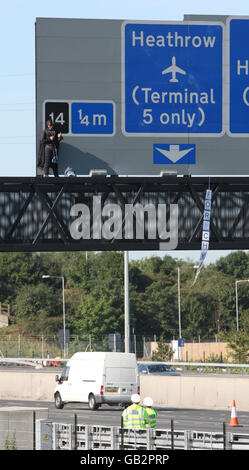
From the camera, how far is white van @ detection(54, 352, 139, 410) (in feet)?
136

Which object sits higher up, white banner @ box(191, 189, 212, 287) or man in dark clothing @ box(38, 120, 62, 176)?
man in dark clothing @ box(38, 120, 62, 176)

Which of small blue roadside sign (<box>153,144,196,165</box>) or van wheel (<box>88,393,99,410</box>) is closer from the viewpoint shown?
small blue roadside sign (<box>153,144,196,165</box>)

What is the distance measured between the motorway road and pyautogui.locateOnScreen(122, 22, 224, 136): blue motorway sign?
10.9 m

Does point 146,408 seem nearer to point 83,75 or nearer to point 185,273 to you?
point 83,75

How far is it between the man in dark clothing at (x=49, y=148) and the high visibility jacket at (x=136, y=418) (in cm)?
605

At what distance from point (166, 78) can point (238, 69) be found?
1.72 meters

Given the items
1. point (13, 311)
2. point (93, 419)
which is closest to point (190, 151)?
point (93, 419)

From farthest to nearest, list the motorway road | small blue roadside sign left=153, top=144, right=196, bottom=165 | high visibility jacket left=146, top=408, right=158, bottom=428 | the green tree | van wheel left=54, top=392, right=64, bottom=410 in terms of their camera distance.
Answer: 1. the green tree
2. van wheel left=54, top=392, right=64, bottom=410
3. the motorway road
4. small blue roadside sign left=153, top=144, right=196, bottom=165
5. high visibility jacket left=146, top=408, right=158, bottom=428

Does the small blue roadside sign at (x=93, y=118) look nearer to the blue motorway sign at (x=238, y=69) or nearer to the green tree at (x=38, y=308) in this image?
the blue motorway sign at (x=238, y=69)

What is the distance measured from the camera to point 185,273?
166 metres

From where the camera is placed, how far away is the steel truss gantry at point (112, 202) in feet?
77.7

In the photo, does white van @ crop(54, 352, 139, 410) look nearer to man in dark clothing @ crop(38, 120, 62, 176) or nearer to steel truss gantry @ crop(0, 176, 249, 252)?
steel truss gantry @ crop(0, 176, 249, 252)

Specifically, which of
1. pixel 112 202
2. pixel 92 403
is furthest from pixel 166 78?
pixel 92 403

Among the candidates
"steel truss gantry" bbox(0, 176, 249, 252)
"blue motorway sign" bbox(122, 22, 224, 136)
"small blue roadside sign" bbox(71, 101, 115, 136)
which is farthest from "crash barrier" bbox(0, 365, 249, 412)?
"small blue roadside sign" bbox(71, 101, 115, 136)
